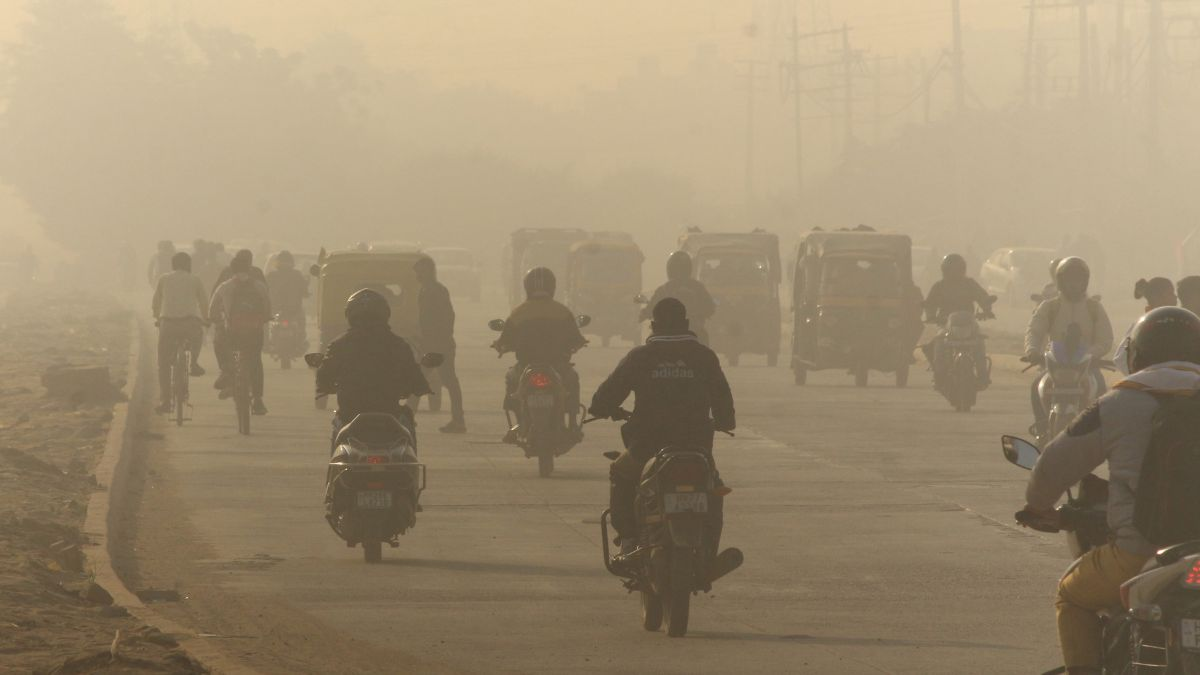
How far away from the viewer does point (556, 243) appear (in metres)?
62.7

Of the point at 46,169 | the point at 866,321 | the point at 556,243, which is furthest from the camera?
the point at 46,169

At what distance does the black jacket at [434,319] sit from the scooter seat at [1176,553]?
17654mm

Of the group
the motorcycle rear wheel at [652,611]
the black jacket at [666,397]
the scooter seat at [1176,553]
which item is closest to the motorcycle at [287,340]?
the black jacket at [666,397]

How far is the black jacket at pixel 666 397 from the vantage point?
10.9 metres

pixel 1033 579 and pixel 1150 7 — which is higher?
pixel 1150 7

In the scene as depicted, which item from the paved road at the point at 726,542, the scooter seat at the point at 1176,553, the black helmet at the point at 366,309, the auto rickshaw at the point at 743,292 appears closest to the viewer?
the scooter seat at the point at 1176,553

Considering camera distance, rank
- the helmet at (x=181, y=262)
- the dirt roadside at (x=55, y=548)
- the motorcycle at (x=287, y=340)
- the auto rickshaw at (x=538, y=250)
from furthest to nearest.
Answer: the auto rickshaw at (x=538, y=250)
the motorcycle at (x=287, y=340)
the helmet at (x=181, y=262)
the dirt roadside at (x=55, y=548)

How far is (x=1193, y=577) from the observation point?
612 cm

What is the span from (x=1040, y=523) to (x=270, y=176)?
126146 mm

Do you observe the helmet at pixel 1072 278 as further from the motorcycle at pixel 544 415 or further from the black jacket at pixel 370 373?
the black jacket at pixel 370 373

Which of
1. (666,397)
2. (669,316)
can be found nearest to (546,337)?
(669,316)

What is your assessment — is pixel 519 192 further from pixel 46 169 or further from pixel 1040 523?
pixel 1040 523

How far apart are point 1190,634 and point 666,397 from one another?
5.03m

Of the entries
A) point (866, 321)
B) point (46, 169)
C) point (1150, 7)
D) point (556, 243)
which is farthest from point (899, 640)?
point (46, 169)
